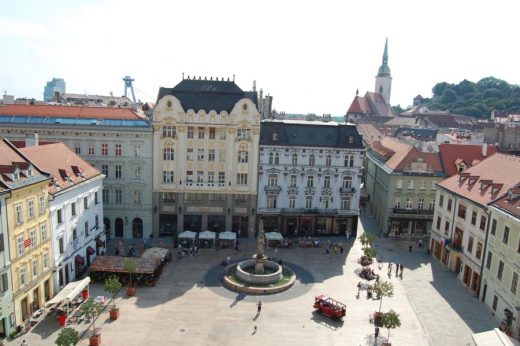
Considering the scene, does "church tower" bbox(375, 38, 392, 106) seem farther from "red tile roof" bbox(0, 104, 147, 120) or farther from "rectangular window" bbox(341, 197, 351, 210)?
"red tile roof" bbox(0, 104, 147, 120)

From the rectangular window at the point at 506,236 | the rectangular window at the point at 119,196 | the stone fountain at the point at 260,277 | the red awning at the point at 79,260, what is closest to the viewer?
the rectangular window at the point at 506,236

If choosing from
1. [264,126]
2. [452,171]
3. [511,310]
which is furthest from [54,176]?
[452,171]

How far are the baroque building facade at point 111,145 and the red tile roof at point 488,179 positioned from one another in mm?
41577

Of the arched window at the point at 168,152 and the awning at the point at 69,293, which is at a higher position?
the arched window at the point at 168,152

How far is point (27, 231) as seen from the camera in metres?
37.7

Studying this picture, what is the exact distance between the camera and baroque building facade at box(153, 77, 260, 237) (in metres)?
61.4

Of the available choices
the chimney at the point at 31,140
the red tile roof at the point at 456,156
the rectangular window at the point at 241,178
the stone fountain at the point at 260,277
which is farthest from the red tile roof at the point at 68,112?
the red tile roof at the point at 456,156

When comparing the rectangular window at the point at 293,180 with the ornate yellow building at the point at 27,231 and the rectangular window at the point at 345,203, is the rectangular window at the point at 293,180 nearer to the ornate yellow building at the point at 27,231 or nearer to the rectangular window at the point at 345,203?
the rectangular window at the point at 345,203

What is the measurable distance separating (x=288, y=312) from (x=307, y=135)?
29945 millimetres

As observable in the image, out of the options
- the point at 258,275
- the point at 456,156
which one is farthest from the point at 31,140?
the point at 456,156

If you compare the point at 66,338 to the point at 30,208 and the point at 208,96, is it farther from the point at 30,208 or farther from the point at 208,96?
the point at 208,96

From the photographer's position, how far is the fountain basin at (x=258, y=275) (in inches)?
1854

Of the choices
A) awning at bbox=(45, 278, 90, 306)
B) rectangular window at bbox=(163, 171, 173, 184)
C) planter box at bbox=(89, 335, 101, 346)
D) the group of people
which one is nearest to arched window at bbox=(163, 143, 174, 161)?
rectangular window at bbox=(163, 171, 173, 184)

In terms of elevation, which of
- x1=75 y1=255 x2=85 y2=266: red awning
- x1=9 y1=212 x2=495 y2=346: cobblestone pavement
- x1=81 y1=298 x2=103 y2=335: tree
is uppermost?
x1=81 y1=298 x2=103 y2=335: tree
